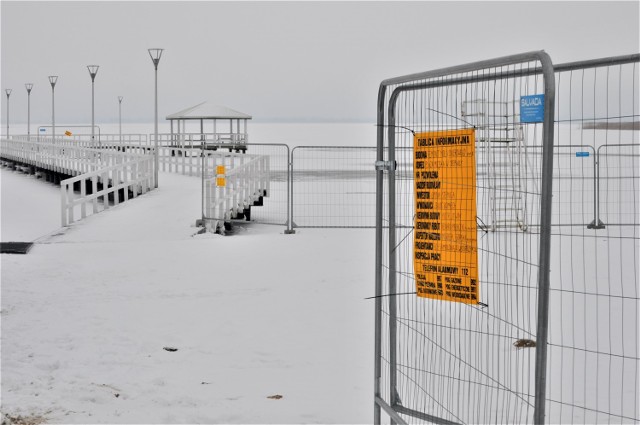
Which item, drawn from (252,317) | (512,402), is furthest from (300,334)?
(512,402)

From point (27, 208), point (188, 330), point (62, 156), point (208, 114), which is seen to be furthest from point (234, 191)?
point (208, 114)

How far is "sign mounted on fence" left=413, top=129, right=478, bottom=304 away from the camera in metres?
4.30

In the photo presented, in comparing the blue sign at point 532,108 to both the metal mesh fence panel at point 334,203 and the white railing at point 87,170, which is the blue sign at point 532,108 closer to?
the metal mesh fence panel at point 334,203

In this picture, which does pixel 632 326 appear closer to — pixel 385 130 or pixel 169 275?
pixel 385 130

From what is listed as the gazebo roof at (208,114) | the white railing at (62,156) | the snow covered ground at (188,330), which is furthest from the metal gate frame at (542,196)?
the gazebo roof at (208,114)

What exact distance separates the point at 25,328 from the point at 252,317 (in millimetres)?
2414

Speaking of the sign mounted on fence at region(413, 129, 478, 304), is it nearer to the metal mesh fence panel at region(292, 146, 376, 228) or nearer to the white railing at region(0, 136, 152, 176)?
the metal mesh fence panel at region(292, 146, 376, 228)

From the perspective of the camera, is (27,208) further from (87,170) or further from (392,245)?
(392,245)

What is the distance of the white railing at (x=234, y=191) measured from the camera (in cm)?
1705

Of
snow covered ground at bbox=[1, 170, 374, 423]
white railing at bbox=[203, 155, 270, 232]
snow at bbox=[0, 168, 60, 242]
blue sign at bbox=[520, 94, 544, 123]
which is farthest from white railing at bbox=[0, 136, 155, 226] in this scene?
blue sign at bbox=[520, 94, 544, 123]

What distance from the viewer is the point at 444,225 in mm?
4496

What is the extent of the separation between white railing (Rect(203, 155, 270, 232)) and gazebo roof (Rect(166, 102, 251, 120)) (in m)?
30.2

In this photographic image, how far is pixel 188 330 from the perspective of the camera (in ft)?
27.8

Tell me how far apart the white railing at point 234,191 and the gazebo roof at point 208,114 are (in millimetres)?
30188
